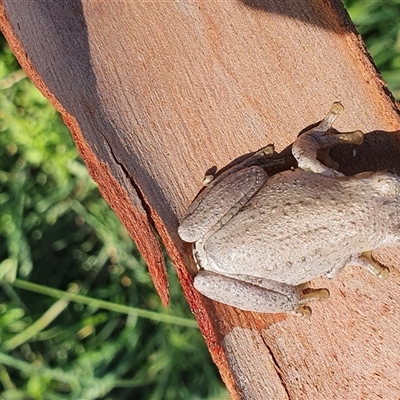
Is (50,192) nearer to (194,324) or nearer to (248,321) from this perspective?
(194,324)

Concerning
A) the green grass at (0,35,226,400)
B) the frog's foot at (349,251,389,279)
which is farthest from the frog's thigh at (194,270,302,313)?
the green grass at (0,35,226,400)

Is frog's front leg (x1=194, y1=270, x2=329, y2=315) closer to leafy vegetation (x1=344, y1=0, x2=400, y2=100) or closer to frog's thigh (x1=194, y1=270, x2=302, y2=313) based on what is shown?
frog's thigh (x1=194, y1=270, x2=302, y2=313)

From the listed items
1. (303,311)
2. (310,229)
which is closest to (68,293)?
(303,311)

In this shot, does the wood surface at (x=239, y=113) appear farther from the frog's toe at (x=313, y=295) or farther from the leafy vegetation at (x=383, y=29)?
the leafy vegetation at (x=383, y=29)

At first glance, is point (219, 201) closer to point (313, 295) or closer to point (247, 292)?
point (247, 292)

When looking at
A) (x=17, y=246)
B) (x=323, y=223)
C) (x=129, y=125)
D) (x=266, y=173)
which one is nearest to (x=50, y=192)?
(x=17, y=246)

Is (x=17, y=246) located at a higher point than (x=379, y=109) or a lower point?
higher
